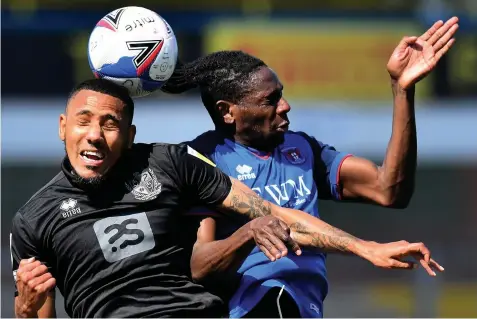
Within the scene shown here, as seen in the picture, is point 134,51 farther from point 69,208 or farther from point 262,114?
point 69,208

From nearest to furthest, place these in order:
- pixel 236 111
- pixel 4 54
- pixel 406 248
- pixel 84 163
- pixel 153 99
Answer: pixel 406 248 → pixel 84 163 → pixel 236 111 → pixel 4 54 → pixel 153 99

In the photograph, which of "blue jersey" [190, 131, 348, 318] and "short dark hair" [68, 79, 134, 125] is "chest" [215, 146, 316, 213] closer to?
"blue jersey" [190, 131, 348, 318]

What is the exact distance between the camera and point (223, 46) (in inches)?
686

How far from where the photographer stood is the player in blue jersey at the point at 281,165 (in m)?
5.51

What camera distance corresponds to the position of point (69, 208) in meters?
5.20

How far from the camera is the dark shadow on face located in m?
5.80

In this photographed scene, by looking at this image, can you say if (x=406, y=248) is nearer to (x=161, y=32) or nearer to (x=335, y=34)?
(x=161, y=32)

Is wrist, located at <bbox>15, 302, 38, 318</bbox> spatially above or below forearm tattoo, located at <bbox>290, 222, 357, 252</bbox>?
below

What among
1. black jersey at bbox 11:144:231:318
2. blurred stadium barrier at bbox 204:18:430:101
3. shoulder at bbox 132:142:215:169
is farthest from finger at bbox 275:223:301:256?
blurred stadium barrier at bbox 204:18:430:101

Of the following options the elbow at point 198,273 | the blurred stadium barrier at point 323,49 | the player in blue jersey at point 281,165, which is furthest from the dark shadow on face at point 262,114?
the blurred stadium barrier at point 323,49

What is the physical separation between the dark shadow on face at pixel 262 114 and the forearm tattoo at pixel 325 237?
0.64 m

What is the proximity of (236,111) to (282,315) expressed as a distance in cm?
108

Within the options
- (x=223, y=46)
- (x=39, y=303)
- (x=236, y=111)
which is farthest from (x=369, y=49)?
(x=39, y=303)

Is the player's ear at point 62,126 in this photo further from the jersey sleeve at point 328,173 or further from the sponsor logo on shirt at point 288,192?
the jersey sleeve at point 328,173
